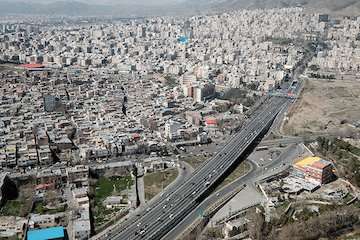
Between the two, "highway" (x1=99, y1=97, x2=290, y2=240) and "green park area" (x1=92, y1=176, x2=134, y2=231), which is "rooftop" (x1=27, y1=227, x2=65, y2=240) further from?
"highway" (x1=99, y1=97, x2=290, y2=240)

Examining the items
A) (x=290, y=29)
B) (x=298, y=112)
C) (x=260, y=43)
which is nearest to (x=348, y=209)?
(x=298, y=112)

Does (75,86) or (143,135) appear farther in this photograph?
(75,86)

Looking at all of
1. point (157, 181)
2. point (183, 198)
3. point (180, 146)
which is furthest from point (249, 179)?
point (180, 146)

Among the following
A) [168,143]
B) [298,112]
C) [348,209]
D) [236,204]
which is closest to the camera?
[348,209]

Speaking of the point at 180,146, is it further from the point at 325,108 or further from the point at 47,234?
the point at 325,108

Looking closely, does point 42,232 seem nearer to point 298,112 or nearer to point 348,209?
point 348,209

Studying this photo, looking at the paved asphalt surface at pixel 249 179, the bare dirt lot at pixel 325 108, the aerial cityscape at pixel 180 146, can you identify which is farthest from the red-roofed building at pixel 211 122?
the paved asphalt surface at pixel 249 179

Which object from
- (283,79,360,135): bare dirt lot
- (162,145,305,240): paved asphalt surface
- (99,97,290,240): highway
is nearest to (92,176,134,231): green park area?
(99,97,290,240): highway

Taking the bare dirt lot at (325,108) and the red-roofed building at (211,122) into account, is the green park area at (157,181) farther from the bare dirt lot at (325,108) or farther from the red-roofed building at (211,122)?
the bare dirt lot at (325,108)
